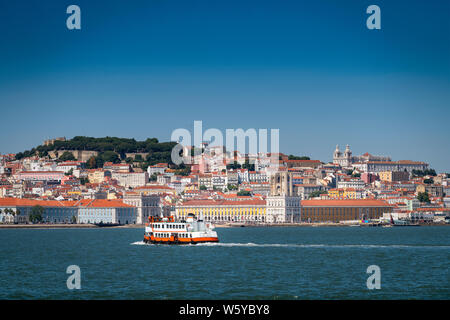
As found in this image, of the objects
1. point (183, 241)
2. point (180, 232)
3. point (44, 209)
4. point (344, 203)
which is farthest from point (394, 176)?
point (183, 241)

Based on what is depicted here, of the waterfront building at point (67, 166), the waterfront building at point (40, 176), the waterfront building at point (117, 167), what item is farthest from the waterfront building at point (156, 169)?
the waterfront building at point (40, 176)

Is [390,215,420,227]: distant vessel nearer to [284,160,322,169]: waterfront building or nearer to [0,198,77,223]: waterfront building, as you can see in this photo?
[0,198,77,223]: waterfront building

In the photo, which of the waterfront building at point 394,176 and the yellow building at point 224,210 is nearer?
the yellow building at point 224,210

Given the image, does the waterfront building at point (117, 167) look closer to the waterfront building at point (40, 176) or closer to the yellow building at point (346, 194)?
the waterfront building at point (40, 176)

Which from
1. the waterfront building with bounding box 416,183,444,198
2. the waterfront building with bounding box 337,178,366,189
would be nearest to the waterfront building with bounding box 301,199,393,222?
the waterfront building with bounding box 337,178,366,189

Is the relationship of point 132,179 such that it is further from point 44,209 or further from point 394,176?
point 394,176
